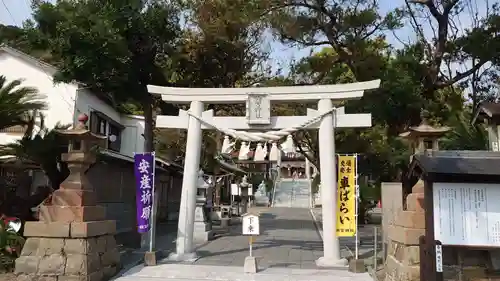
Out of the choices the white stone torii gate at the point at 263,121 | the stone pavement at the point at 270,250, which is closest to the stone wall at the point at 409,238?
the white stone torii gate at the point at 263,121


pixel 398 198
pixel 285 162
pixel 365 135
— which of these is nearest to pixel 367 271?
pixel 398 198

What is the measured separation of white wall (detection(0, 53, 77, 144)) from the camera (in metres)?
18.7

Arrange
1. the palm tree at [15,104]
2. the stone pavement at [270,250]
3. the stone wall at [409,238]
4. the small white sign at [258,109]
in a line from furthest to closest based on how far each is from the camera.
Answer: the small white sign at [258,109] → the stone pavement at [270,250] → the palm tree at [15,104] → the stone wall at [409,238]

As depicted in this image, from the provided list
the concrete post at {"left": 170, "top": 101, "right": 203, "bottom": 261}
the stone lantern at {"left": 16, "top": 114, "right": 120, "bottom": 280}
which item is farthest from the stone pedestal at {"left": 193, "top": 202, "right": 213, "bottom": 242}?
the stone lantern at {"left": 16, "top": 114, "right": 120, "bottom": 280}

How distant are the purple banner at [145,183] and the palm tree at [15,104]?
9.85 feet

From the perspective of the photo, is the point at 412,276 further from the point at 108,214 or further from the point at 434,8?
the point at 108,214

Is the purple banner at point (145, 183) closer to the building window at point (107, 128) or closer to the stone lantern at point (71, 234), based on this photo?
the stone lantern at point (71, 234)

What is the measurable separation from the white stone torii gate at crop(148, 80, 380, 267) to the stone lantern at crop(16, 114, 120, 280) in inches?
115

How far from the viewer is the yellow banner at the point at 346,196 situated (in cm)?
1152

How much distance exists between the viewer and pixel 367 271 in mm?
10641

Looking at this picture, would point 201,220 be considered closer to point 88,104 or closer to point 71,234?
point 88,104


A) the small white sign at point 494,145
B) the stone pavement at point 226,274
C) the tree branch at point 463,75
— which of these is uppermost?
the tree branch at point 463,75

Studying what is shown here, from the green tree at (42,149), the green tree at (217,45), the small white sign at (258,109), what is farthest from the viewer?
the green tree at (217,45)

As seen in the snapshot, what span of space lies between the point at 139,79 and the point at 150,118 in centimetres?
166
